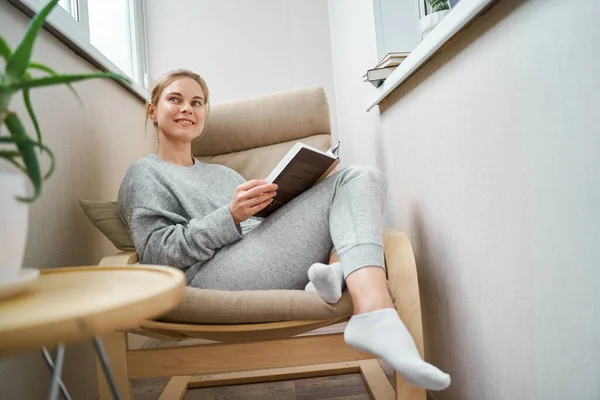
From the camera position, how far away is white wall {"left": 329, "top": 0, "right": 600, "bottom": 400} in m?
0.50

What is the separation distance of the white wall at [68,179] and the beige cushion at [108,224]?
6cm

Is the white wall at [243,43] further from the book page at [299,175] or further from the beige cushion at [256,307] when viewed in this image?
the beige cushion at [256,307]

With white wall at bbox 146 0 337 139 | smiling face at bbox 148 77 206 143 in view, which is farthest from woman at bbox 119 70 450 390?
white wall at bbox 146 0 337 139

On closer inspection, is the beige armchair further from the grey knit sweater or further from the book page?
the book page

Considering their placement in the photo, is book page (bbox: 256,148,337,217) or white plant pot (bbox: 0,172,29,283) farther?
book page (bbox: 256,148,337,217)

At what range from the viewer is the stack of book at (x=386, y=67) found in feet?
3.85

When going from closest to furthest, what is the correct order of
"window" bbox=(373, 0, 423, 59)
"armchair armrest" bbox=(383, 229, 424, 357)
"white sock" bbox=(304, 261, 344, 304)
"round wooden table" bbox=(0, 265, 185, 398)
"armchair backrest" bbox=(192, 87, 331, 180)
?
1. "round wooden table" bbox=(0, 265, 185, 398)
2. "white sock" bbox=(304, 261, 344, 304)
3. "armchair armrest" bbox=(383, 229, 424, 357)
4. "window" bbox=(373, 0, 423, 59)
5. "armchair backrest" bbox=(192, 87, 331, 180)

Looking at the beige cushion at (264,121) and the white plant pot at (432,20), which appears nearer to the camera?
the white plant pot at (432,20)

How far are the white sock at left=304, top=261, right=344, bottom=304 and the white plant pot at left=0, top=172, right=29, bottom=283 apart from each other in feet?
1.41

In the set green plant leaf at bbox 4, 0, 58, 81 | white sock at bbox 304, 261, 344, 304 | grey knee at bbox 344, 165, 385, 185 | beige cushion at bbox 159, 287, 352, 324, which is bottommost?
beige cushion at bbox 159, 287, 352, 324

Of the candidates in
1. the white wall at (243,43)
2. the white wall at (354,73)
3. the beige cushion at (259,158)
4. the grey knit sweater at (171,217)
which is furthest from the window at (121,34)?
the white wall at (354,73)

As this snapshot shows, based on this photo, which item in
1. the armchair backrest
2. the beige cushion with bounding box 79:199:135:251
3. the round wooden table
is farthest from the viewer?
the armchair backrest

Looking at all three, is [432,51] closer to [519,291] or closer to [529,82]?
[529,82]

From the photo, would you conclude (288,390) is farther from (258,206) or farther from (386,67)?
(386,67)
